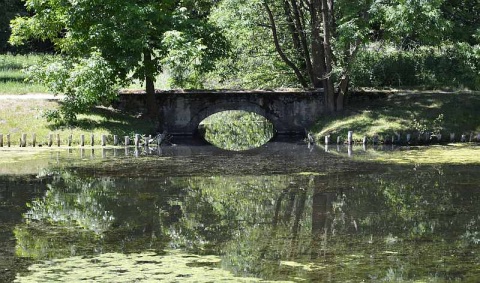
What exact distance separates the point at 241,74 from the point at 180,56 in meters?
11.1

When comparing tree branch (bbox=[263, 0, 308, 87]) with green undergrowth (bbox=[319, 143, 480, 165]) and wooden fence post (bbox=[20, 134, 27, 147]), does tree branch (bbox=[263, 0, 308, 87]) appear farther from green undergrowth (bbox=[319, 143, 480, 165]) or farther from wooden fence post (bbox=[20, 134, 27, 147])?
wooden fence post (bbox=[20, 134, 27, 147])

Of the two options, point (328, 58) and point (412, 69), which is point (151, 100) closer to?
point (328, 58)

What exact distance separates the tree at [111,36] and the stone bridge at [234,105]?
107 inches

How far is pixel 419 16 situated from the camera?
3366 centimetres

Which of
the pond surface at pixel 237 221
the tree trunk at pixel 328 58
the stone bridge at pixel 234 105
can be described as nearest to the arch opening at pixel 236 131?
the stone bridge at pixel 234 105

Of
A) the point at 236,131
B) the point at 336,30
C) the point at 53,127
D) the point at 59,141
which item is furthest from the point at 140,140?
the point at 236,131

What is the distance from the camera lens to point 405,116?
36500mm

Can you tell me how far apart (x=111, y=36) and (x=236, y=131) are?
14.6 m

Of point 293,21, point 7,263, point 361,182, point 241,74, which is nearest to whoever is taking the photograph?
point 7,263

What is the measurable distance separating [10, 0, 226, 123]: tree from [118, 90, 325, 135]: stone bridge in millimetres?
2727

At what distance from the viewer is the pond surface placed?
12.9m

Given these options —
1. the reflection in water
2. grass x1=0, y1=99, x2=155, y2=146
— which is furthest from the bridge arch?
the reflection in water

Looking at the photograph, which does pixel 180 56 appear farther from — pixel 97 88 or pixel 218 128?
pixel 218 128

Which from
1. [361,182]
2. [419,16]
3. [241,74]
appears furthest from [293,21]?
[361,182]
